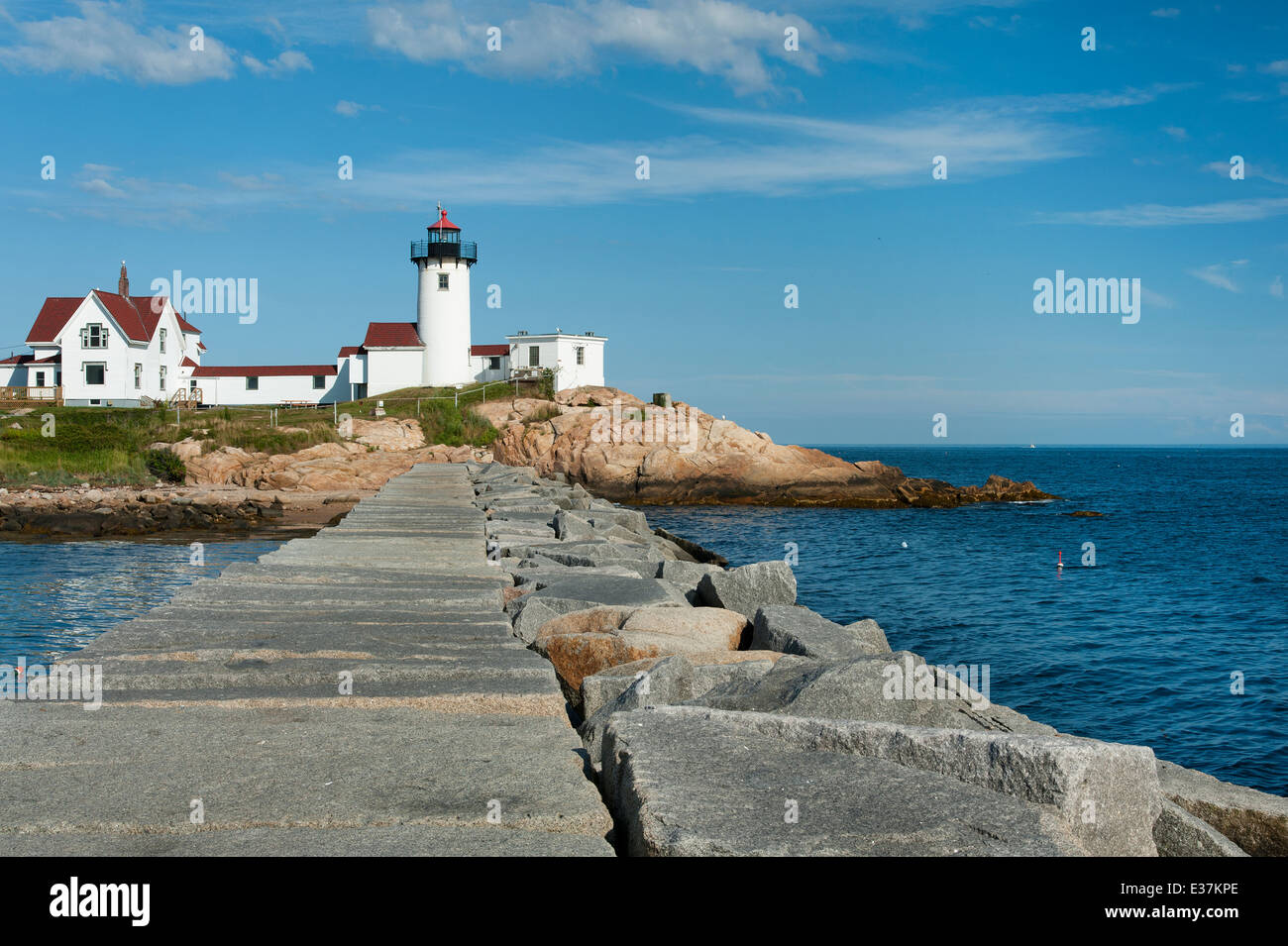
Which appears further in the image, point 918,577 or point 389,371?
point 389,371

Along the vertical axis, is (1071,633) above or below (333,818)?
below

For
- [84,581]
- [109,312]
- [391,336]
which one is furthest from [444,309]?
[84,581]

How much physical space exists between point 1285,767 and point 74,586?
18742mm

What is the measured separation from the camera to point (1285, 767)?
10422mm

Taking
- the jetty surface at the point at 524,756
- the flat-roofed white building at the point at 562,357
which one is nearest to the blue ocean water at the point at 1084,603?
the jetty surface at the point at 524,756

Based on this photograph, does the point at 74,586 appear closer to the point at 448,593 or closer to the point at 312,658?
the point at 448,593

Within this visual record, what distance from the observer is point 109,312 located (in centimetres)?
5144

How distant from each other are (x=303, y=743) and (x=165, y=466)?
3702 cm

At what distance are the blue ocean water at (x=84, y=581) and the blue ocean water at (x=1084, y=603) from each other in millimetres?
12045

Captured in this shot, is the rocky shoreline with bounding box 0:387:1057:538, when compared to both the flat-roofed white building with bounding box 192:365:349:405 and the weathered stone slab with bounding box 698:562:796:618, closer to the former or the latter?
the flat-roofed white building with bounding box 192:365:349:405

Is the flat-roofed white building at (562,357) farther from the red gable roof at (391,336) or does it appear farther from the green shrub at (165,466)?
the green shrub at (165,466)
